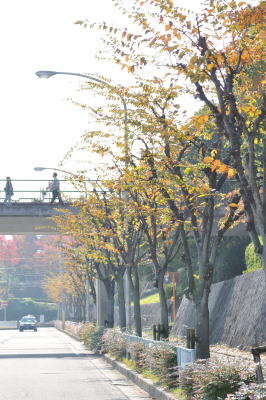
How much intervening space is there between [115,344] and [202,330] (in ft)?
36.5

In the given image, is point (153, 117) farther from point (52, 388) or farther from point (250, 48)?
→ point (52, 388)

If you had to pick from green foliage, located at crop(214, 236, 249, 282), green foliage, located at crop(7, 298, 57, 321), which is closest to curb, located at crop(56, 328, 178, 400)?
green foliage, located at crop(214, 236, 249, 282)

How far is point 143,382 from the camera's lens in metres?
18.3

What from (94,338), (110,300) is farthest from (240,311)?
(110,300)

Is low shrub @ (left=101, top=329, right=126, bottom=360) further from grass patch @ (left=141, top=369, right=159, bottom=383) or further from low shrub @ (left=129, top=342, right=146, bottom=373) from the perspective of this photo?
grass patch @ (left=141, top=369, right=159, bottom=383)

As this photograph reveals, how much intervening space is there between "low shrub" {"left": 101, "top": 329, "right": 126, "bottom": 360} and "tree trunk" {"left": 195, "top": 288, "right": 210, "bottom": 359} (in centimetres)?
937

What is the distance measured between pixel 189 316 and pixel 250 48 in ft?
111

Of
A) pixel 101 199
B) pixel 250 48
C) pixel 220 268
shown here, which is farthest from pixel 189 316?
pixel 250 48

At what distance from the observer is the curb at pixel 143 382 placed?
15.4 m

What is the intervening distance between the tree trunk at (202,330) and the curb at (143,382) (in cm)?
106

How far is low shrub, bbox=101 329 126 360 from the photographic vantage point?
26159 millimetres

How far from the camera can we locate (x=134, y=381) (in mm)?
20109

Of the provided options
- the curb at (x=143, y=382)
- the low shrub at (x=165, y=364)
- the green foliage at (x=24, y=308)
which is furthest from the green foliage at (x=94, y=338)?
the green foliage at (x=24, y=308)

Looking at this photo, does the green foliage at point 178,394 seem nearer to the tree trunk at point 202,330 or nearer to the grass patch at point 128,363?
the tree trunk at point 202,330
